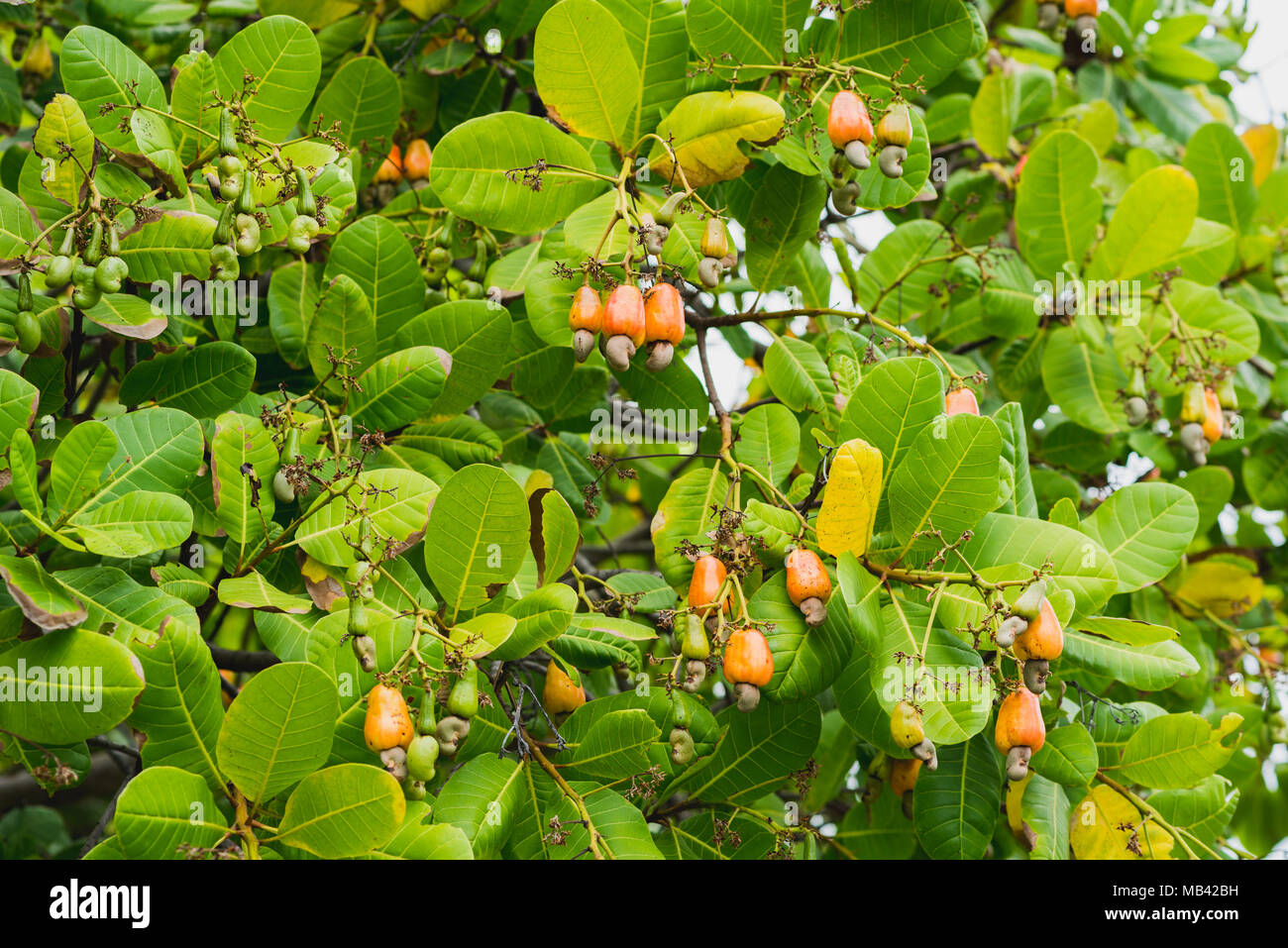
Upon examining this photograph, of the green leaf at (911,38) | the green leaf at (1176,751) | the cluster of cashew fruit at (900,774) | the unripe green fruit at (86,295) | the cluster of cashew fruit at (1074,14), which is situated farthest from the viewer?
the cluster of cashew fruit at (1074,14)

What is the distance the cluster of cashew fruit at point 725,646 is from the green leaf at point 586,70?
2.83 feet

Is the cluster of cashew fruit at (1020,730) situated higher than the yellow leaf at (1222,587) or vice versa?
the cluster of cashew fruit at (1020,730)

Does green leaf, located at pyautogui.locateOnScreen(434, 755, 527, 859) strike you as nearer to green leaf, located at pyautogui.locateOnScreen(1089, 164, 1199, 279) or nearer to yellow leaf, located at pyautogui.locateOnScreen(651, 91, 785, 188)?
yellow leaf, located at pyautogui.locateOnScreen(651, 91, 785, 188)

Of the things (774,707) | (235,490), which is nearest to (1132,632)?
(774,707)

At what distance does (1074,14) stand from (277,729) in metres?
2.80

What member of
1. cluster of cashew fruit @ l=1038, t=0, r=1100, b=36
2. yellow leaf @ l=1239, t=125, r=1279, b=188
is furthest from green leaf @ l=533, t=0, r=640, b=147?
yellow leaf @ l=1239, t=125, r=1279, b=188

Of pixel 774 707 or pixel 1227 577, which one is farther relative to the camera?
pixel 1227 577

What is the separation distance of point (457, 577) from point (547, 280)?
580 mm

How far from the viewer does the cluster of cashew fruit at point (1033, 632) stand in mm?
1628

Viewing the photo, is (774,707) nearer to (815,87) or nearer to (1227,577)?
(815,87)

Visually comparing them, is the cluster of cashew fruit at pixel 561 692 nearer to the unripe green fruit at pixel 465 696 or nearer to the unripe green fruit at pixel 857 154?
the unripe green fruit at pixel 465 696

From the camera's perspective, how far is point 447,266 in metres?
2.34

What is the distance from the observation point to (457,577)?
70.7 inches

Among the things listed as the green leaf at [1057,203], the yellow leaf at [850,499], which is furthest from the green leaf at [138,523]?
the green leaf at [1057,203]
